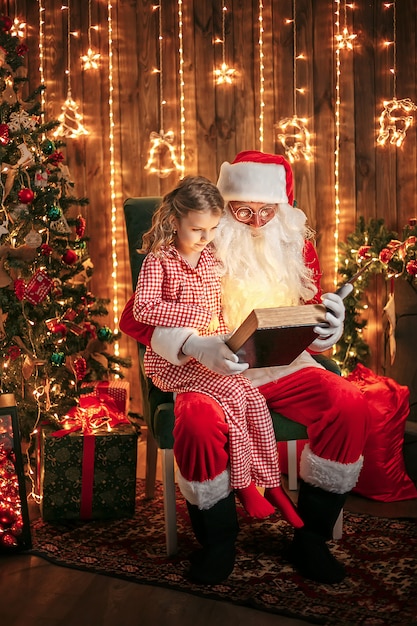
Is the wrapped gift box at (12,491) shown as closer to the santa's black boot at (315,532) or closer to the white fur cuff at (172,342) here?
the white fur cuff at (172,342)

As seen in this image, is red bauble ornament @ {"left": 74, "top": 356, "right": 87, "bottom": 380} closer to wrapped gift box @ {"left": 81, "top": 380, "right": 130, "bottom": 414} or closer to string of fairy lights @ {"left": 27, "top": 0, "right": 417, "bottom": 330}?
wrapped gift box @ {"left": 81, "top": 380, "right": 130, "bottom": 414}

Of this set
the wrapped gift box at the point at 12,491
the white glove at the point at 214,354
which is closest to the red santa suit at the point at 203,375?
the white glove at the point at 214,354

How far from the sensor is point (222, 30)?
374 centimetres

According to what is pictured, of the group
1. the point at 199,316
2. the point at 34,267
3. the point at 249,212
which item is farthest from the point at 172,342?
the point at 34,267

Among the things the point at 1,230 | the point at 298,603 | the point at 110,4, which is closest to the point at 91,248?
the point at 1,230

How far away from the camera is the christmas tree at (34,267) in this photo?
3146 millimetres

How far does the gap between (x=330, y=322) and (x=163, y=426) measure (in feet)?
2.09

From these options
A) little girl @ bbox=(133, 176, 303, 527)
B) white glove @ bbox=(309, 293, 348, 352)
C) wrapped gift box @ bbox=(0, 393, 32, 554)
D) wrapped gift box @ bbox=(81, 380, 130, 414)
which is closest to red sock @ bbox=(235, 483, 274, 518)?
little girl @ bbox=(133, 176, 303, 527)

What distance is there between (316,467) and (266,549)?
397 mm

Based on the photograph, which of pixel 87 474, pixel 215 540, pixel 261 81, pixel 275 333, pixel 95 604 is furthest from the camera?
pixel 261 81

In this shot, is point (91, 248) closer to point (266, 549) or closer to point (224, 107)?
point (224, 107)

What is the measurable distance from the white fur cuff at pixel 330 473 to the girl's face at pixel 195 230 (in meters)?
0.76

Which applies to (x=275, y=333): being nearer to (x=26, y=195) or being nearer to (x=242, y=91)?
(x=26, y=195)

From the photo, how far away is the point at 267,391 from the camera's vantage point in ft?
8.54
